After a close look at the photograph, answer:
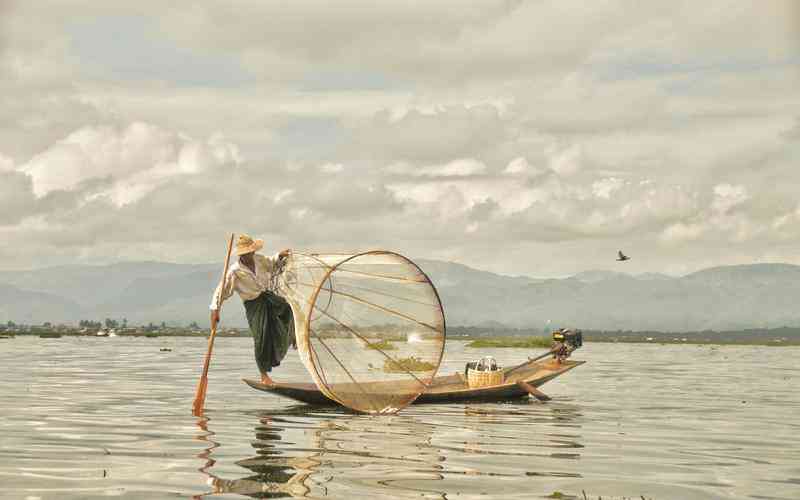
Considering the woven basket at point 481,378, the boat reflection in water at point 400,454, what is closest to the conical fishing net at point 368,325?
the boat reflection in water at point 400,454

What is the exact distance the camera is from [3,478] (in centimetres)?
1071

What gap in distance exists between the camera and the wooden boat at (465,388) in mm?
18766

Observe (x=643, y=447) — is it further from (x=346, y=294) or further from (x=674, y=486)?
(x=346, y=294)

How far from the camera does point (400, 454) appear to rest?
12.9m

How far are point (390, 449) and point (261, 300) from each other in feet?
19.3

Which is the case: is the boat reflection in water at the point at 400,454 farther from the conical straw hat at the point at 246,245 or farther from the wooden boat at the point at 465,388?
the conical straw hat at the point at 246,245

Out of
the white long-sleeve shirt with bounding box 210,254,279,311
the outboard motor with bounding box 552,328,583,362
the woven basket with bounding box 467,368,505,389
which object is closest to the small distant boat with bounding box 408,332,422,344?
the woven basket with bounding box 467,368,505,389

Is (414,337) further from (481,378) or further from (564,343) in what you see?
(564,343)

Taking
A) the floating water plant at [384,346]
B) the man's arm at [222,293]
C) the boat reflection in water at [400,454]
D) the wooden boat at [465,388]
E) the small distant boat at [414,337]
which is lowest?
the boat reflection in water at [400,454]

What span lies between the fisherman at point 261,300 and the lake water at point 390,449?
3.91 ft

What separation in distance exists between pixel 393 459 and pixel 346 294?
641cm

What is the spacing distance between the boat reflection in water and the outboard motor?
553 cm

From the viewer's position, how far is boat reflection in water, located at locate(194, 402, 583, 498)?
10.6m

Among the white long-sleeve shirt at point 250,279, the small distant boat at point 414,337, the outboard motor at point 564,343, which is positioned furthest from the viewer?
the outboard motor at point 564,343
